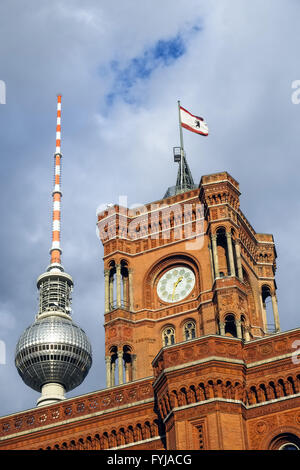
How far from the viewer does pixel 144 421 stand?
5116 centimetres

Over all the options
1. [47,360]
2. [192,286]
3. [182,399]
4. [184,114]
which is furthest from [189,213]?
[182,399]

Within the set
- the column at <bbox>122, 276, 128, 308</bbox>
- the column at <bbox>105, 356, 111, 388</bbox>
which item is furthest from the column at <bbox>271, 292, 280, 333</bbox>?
the column at <bbox>105, 356, 111, 388</bbox>

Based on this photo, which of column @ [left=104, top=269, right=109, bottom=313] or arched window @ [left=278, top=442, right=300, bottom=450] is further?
column @ [left=104, top=269, right=109, bottom=313]

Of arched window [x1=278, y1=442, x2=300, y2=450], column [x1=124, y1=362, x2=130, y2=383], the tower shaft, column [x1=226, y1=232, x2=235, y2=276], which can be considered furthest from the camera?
the tower shaft

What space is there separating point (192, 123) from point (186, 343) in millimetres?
29986

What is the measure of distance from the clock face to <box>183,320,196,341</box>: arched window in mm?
2165

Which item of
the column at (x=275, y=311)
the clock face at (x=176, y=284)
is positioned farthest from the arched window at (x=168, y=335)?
the column at (x=275, y=311)

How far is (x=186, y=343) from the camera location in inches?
1932

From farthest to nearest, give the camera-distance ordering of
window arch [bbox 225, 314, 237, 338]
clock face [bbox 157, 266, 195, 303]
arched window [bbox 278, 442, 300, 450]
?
clock face [bbox 157, 266, 195, 303] < window arch [bbox 225, 314, 237, 338] < arched window [bbox 278, 442, 300, 450]

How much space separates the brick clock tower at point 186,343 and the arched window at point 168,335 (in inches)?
3.5

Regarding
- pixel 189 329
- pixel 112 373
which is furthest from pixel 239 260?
pixel 112 373

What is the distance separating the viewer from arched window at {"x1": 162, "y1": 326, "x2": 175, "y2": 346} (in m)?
Result: 64.5

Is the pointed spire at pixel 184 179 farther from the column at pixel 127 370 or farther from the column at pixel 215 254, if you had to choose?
the column at pixel 127 370

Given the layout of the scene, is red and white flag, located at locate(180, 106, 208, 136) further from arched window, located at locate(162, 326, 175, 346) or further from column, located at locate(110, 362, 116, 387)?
column, located at locate(110, 362, 116, 387)
